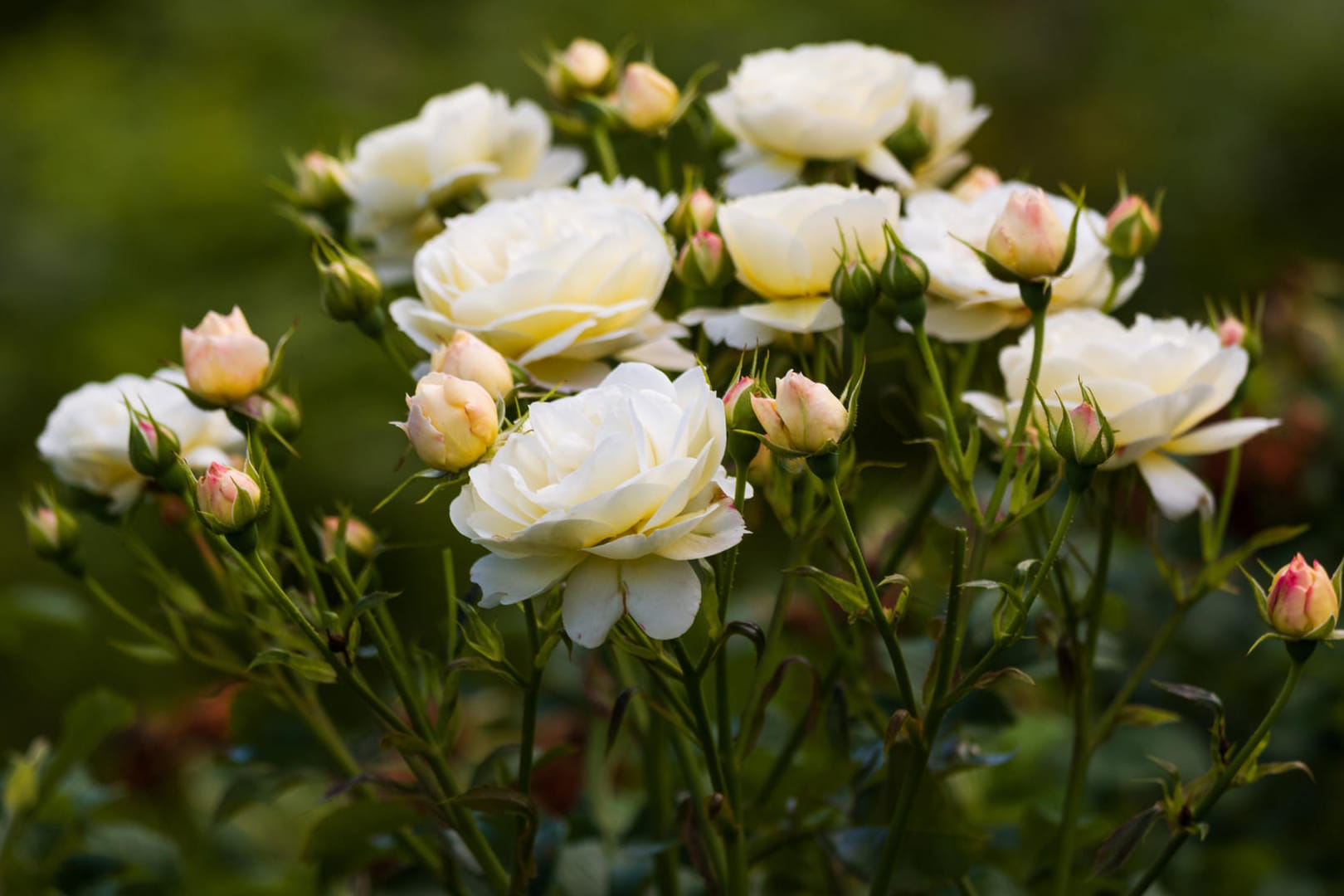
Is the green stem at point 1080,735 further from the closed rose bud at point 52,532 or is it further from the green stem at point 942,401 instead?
the closed rose bud at point 52,532

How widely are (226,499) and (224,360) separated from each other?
12cm

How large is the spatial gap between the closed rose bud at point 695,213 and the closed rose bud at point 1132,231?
210 millimetres

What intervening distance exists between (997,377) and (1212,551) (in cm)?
15

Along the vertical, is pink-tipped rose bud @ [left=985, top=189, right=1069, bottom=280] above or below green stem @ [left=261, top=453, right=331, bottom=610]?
above

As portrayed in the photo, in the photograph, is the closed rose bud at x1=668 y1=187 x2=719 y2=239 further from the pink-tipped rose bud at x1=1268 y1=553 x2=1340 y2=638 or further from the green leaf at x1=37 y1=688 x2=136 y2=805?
the green leaf at x1=37 y1=688 x2=136 y2=805

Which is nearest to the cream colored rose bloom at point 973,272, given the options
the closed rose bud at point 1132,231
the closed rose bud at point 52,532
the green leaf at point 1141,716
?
the closed rose bud at point 1132,231

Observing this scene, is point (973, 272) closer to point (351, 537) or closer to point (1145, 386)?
point (1145, 386)

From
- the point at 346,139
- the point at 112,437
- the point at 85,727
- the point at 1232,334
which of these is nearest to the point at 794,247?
the point at 1232,334

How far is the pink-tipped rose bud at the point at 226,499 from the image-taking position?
0.56 metres

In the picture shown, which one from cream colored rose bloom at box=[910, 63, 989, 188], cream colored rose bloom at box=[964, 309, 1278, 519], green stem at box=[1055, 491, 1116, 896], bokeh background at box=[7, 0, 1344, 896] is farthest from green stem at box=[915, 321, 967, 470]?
bokeh background at box=[7, 0, 1344, 896]

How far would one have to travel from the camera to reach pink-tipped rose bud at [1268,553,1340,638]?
0.57m

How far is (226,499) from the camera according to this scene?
56cm

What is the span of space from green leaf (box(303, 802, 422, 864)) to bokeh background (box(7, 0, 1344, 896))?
1.33 metres

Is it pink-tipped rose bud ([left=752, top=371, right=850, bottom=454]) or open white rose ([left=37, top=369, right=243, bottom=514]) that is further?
open white rose ([left=37, top=369, right=243, bottom=514])
